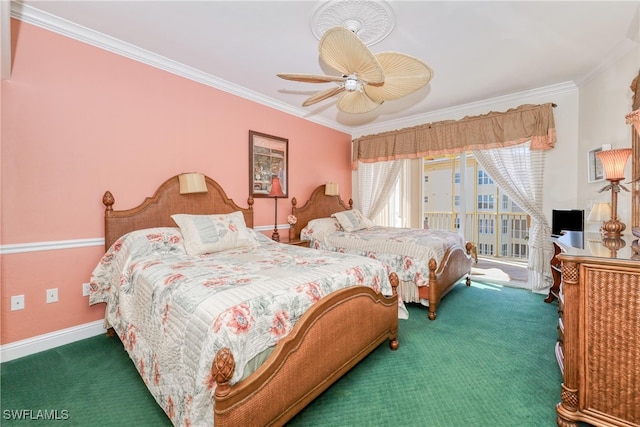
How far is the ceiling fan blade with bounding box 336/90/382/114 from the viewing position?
241 centimetres

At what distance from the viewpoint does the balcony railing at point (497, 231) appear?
5.35 m

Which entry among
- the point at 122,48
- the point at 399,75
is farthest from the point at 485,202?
the point at 122,48

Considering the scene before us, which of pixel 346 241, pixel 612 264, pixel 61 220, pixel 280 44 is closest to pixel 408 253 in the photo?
pixel 346 241

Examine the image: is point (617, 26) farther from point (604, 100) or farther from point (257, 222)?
point (257, 222)

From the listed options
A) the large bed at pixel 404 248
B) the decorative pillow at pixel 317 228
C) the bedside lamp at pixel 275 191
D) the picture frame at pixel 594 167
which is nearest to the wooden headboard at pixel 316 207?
the large bed at pixel 404 248

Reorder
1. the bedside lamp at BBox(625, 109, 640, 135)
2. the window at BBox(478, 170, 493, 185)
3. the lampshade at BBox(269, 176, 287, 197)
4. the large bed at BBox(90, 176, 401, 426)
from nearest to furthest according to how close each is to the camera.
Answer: the large bed at BBox(90, 176, 401, 426)
the bedside lamp at BBox(625, 109, 640, 135)
the lampshade at BBox(269, 176, 287, 197)
the window at BBox(478, 170, 493, 185)

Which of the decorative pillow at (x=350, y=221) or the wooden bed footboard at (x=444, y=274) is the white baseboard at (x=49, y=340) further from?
the wooden bed footboard at (x=444, y=274)

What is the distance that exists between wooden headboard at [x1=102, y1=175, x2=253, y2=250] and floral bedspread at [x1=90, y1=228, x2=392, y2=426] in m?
0.18

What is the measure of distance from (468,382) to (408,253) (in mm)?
1432

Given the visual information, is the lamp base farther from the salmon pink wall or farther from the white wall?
the salmon pink wall

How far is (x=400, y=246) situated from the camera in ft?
10.5

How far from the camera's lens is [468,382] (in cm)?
187

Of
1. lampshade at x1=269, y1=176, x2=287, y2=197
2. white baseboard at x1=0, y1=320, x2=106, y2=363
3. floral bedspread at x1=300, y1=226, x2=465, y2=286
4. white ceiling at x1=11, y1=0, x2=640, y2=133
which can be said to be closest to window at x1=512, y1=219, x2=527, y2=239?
floral bedspread at x1=300, y1=226, x2=465, y2=286

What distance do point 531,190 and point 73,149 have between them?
16.5 ft
